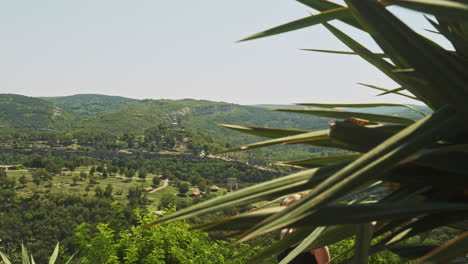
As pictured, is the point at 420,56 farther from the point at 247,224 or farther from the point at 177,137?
the point at 177,137

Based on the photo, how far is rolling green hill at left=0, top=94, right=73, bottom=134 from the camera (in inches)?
5438

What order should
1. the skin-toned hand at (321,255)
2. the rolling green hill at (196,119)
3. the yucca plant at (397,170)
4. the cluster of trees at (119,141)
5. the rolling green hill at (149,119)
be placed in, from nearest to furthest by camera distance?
the yucca plant at (397,170)
the skin-toned hand at (321,255)
the cluster of trees at (119,141)
the rolling green hill at (149,119)
the rolling green hill at (196,119)

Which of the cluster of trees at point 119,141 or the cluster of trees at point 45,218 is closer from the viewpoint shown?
the cluster of trees at point 45,218

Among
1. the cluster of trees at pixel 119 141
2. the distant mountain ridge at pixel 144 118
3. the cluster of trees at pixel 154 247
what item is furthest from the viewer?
the distant mountain ridge at pixel 144 118

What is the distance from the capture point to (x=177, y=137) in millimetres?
111750

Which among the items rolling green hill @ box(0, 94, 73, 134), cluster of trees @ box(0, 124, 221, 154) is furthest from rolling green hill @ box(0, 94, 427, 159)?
cluster of trees @ box(0, 124, 221, 154)

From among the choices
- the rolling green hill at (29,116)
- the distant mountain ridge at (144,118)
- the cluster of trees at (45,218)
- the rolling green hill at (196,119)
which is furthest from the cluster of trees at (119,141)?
the cluster of trees at (45,218)

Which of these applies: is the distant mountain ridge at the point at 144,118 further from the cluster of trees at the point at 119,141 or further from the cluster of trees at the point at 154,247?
the cluster of trees at the point at 154,247

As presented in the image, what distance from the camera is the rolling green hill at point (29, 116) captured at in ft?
453

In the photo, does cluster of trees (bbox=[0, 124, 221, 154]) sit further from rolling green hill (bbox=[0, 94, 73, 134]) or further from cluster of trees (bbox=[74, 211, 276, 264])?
cluster of trees (bbox=[74, 211, 276, 264])

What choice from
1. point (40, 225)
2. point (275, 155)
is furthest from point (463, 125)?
point (275, 155)

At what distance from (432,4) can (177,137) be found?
112424 mm

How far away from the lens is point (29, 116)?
147375 mm

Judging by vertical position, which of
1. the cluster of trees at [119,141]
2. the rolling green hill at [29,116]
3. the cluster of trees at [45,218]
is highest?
the rolling green hill at [29,116]
